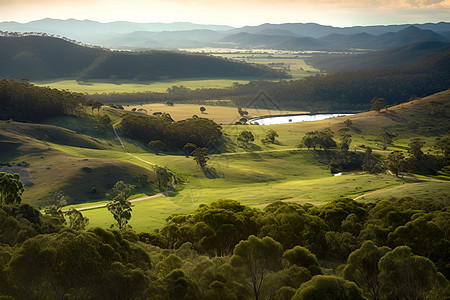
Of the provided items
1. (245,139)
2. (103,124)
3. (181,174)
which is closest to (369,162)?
(245,139)

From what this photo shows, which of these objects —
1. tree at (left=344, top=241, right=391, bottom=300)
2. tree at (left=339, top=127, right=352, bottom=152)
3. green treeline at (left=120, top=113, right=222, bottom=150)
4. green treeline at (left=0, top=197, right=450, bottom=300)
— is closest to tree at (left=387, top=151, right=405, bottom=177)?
tree at (left=339, top=127, right=352, bottom=152)

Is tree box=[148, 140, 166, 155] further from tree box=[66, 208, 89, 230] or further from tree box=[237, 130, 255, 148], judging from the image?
tree box=[66, 208, 89, 230]

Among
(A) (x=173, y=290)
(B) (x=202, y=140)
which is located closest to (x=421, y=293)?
(A) (x=173, y=290)

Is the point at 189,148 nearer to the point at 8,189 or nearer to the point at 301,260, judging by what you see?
the point at 8,189

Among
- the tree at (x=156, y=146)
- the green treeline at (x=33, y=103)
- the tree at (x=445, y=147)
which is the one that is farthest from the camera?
the green treeline at (x=33, y=103)

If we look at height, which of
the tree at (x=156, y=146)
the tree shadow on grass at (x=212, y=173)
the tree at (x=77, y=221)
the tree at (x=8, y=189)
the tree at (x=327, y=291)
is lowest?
the tree shadow on grass at (x=212, y=173)

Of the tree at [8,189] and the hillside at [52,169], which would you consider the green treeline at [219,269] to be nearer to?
the tree at [8,189]

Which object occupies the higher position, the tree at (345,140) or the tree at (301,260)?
the tree at (301,260)

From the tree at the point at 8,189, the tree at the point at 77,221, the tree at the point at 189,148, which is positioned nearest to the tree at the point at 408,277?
the tree at the point at 77,221

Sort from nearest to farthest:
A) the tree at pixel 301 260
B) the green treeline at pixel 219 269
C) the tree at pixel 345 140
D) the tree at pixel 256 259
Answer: the green treeline at pixel 219 269
the tree at pixel 256 259
the tree at pixel 301 260
the tree at pixel 345 140
